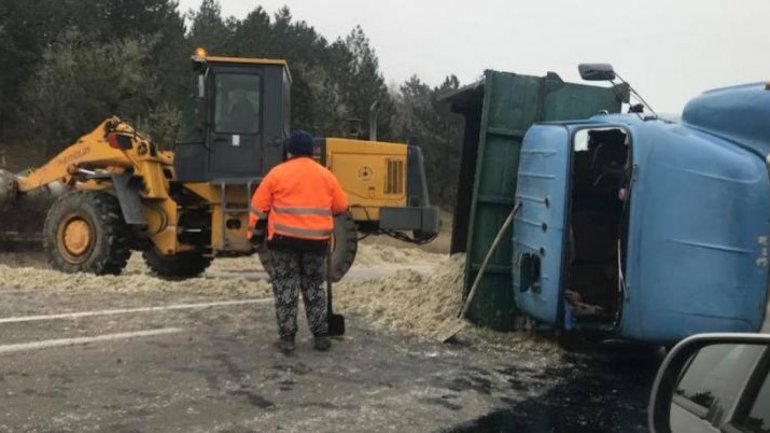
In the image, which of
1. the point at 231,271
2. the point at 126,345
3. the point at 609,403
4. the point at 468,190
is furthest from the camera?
the point at 231,271

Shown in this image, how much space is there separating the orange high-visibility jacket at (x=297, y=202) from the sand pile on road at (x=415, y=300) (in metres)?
1.65

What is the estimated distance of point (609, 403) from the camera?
6.12m

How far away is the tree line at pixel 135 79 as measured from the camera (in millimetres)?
33750

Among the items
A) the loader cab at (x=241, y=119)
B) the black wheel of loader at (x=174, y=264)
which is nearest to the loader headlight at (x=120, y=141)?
the loader cab at (x=241, y=119)

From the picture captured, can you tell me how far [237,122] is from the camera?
12078 millimetres

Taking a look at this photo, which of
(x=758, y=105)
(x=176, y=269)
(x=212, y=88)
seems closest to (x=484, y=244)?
(x=758, y=105)

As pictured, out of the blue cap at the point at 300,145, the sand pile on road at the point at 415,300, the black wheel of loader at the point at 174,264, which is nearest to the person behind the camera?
the blue cap at the point at 300,145

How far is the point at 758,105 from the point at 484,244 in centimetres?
285

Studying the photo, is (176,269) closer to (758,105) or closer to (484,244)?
(484,244)

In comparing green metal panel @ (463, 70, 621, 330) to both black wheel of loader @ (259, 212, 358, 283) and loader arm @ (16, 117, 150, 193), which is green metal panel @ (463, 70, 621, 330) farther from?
loader arm @ (16, 117, 150, 193)

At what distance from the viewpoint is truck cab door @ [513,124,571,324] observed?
6.82m

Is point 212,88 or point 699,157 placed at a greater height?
point 212,88

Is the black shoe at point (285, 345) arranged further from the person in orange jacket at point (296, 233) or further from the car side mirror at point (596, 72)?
the car side mirror at point (596, 72)

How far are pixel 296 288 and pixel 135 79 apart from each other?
A: 3001cm
